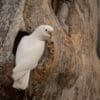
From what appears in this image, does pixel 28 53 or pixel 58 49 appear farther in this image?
pixel 58 49

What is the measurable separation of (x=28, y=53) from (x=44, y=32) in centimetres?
7

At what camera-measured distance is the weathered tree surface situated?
1047mm

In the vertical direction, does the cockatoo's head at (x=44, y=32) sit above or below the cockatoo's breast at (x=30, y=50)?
above

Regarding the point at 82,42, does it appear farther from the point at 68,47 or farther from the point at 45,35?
the point at 45,35

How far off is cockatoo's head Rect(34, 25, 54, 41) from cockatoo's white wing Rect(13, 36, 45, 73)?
0.5 inches

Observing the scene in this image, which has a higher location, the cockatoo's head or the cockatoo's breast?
the cockatoo's head

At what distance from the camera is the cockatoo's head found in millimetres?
1004

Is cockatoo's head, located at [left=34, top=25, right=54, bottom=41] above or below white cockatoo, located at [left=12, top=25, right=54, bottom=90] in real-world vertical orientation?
above

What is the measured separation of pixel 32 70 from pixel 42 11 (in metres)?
0.19

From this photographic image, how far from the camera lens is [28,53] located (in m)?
1.00

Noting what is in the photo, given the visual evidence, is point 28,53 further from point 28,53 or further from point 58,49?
point 58,49

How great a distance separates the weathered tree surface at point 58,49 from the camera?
1.05m

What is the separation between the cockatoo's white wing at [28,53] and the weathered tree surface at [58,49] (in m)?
0.03

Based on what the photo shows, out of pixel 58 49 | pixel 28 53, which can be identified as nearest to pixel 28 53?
pixel 28 53
